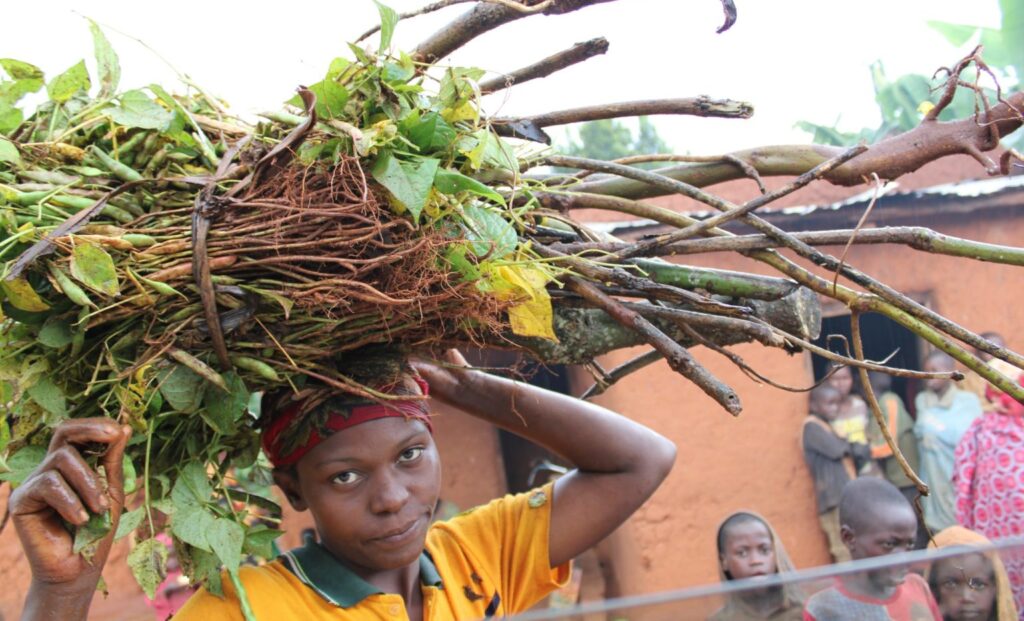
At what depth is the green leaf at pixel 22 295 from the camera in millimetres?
1506

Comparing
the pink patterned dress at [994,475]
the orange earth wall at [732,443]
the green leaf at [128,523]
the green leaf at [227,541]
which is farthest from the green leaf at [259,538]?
the pink patterned dress at [994,475]

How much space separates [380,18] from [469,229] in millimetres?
375

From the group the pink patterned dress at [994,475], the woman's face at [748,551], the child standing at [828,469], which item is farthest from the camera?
the child standing at [828,469]

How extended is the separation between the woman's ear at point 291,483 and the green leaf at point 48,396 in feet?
1.80

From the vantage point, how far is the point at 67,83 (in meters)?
1.74

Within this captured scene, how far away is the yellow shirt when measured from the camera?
1952mm

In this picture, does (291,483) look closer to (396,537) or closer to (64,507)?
(396,537)

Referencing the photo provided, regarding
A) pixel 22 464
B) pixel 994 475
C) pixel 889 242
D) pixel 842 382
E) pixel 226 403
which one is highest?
pixel 889 242

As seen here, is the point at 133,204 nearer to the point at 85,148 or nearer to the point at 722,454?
the point at 85,148

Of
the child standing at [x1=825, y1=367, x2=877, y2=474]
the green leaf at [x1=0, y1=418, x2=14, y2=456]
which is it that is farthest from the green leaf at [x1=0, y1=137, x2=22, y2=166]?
the child standing at [x1=825, y1=367, x2=877, y2=474]

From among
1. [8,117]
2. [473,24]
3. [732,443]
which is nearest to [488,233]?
[473,24]

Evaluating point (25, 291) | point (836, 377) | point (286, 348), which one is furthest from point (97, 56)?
point (836, 377)

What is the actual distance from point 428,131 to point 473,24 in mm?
329

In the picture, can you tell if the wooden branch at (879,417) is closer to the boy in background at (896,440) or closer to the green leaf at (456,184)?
the green leaf at (456,184)
